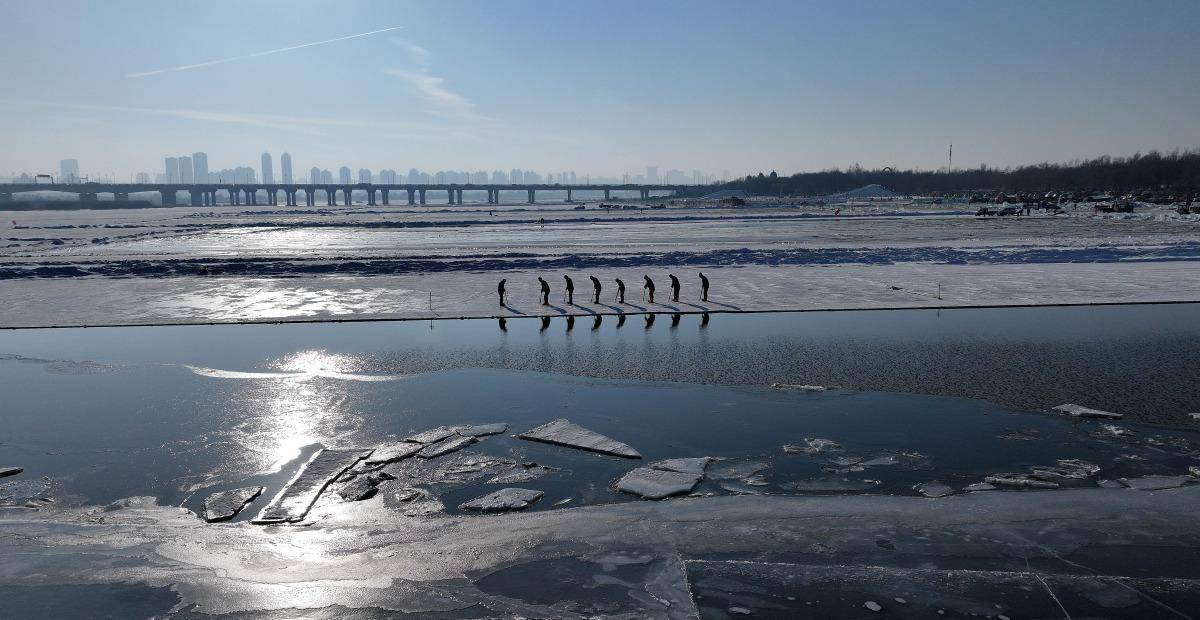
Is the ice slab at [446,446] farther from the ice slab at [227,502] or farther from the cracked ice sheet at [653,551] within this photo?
the ice slab at [227,502]

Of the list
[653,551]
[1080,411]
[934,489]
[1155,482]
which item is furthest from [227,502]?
[1080,411]

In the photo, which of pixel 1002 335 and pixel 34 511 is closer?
pixel 34 511

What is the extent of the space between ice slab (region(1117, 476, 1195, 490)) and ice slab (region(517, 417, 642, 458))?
7.49 m

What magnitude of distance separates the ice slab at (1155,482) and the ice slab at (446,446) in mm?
10580

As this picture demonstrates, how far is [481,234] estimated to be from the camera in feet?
221

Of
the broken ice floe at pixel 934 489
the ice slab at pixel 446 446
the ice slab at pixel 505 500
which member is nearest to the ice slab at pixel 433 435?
the ice slab at pixel 446 446

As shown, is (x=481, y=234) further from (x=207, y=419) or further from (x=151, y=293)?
(x=207, y=419)

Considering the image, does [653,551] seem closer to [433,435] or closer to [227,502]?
[433,435]

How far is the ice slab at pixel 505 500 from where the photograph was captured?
10648 mm

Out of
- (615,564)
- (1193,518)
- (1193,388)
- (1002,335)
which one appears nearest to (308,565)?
(615,564)

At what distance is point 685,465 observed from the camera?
1202cm

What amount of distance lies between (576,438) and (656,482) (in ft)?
7.75

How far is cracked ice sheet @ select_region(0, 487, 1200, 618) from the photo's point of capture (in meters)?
8.28

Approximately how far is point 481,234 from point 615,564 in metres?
60.2
